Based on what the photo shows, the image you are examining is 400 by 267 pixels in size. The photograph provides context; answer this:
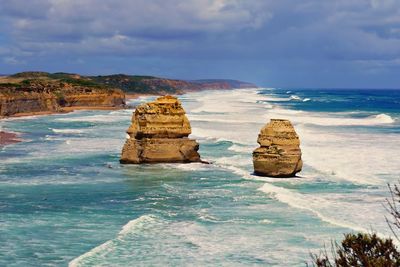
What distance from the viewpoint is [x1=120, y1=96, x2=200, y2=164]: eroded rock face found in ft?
117

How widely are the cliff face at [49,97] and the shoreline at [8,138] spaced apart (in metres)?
29.2

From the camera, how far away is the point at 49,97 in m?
103

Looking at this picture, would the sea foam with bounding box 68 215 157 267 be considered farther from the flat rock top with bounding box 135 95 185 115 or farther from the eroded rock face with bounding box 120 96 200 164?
the flat rock top with bounding box 135 95 185 115

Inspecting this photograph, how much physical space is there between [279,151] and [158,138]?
8.00 meters

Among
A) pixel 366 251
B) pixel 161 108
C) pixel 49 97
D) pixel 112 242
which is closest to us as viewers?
pixel 366 251

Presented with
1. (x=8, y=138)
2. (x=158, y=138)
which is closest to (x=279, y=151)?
(x=158, y=138)

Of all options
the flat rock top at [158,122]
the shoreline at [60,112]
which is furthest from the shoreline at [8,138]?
the shoreline at [60,112]

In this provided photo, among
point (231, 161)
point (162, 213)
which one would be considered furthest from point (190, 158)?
point (162, 213)

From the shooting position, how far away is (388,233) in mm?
20422

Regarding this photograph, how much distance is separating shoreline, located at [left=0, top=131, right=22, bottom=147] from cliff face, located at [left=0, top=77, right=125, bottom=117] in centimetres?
2917

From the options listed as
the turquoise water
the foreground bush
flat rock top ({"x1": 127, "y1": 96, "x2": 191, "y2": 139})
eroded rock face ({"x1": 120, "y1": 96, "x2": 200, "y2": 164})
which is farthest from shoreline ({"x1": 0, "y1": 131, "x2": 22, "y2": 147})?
the foreground bush

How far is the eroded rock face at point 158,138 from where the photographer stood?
3559 cm

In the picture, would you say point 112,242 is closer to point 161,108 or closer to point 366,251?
point 366,251

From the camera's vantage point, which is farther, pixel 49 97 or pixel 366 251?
pixel 49 97
